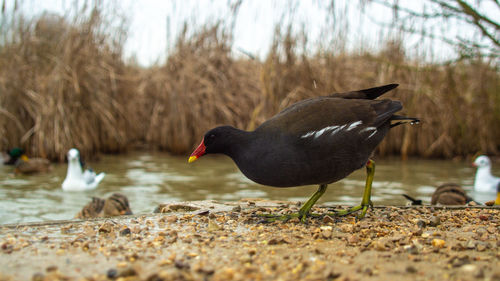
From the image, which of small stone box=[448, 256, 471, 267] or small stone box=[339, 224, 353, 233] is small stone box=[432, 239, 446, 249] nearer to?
small stone box=[448, 256, 471, 267]

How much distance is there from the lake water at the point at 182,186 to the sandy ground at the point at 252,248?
2.51 metres

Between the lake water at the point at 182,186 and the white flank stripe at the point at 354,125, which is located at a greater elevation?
the white flank stripe at the point at 354,125

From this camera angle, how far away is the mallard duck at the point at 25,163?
8.42 m

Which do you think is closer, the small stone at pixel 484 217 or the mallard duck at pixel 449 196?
the small stone at pixel 484 217

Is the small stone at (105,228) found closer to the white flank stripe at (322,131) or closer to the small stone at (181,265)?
the small stone at (181,265)

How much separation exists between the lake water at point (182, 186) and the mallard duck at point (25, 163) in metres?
0.13

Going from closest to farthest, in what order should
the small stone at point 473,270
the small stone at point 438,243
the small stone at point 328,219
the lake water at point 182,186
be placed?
the small stone at point 473,270
the small stone at point 438,243
the small stone at point 328,219
the lake water at point 182,186

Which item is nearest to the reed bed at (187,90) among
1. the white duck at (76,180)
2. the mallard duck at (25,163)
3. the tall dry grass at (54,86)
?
the tall dry grass at (54,86)

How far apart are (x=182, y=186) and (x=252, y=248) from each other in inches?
197

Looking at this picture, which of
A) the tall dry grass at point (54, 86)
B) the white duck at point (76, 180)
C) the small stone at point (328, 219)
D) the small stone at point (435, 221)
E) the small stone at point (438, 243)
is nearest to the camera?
the small stone at point (438, 243)

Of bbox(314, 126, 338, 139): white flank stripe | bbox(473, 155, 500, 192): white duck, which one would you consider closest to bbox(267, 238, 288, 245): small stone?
bbox(314, 126, 338, 139): white flank stripe

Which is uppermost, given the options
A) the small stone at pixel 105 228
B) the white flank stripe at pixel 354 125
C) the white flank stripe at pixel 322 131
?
the white flank stripe at pixel 354 125

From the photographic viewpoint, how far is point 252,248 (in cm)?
272

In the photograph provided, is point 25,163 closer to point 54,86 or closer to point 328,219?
point 54,86
